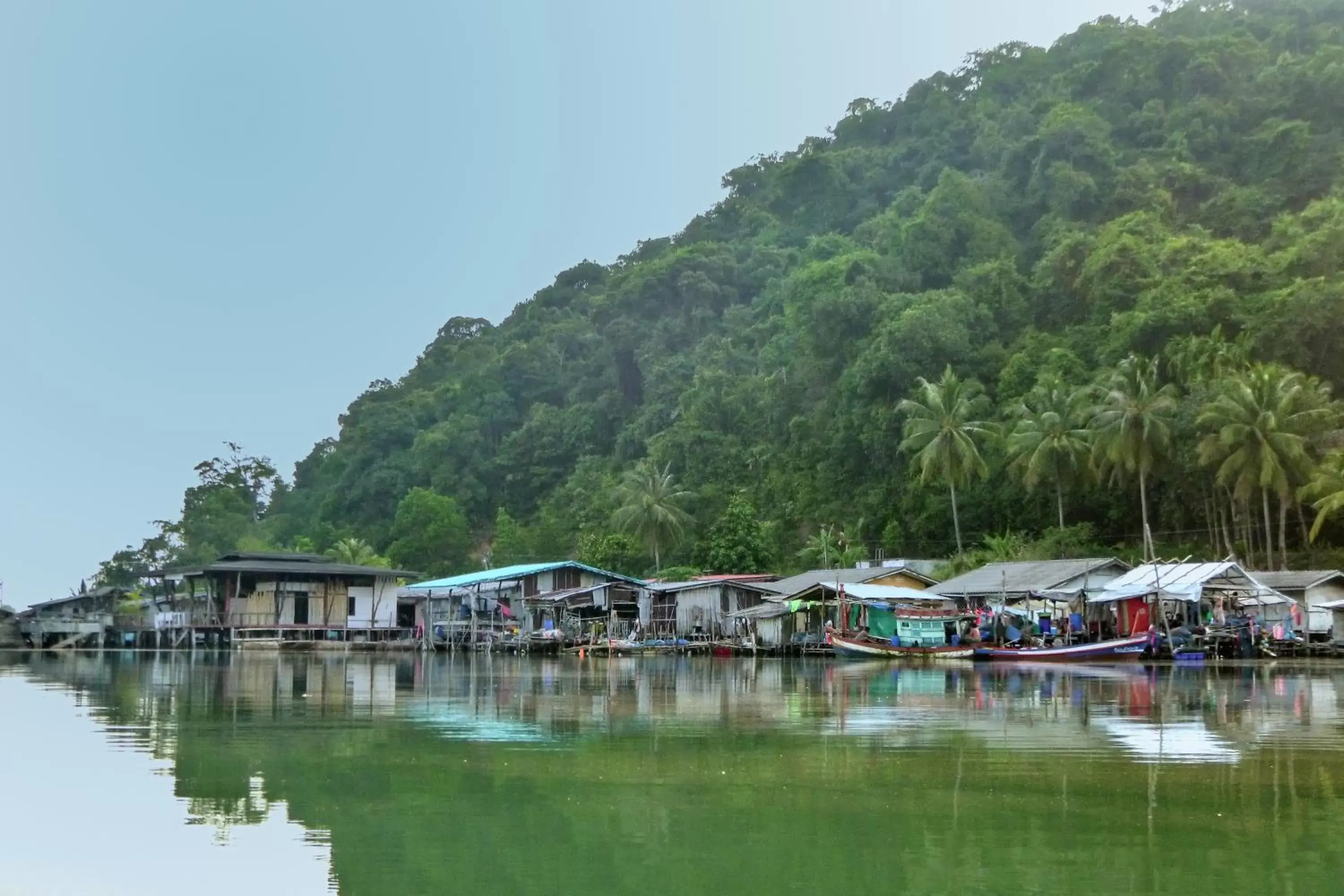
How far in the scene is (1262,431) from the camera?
38.6m

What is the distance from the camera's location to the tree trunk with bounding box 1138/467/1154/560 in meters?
39.8

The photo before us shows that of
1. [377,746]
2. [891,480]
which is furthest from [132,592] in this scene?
Result: [377,746]

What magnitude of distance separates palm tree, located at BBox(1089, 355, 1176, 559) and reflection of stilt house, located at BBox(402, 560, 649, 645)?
734 inches

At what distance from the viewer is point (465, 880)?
7586 mm

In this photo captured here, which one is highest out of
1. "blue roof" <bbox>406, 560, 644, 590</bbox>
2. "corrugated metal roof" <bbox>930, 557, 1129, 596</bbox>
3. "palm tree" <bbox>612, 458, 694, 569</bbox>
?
"palm tree" <bbox>612, 458, 694, 569</bbox>

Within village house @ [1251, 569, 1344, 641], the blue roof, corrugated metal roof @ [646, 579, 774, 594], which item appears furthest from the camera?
the blue roof

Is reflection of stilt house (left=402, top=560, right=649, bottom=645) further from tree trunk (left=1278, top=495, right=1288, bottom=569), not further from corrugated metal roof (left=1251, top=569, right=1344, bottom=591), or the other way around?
tree trunk (left=1278, top=495, right=1288, bottom=569)

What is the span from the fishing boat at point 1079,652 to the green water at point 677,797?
12.4 meters

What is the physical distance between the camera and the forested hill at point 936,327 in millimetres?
47000

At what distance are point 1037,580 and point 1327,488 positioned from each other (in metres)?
9.30

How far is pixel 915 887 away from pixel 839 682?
19.1m

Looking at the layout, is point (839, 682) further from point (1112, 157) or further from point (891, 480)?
point (1112, 157)

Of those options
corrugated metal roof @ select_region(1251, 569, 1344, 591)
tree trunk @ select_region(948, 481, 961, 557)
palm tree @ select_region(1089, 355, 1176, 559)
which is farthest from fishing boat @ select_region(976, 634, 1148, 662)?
tree trunk @ select_region(948, 481, 961, 557)

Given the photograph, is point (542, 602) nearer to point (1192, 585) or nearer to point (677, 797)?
point (1192, 585)
